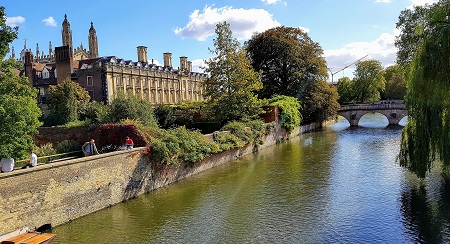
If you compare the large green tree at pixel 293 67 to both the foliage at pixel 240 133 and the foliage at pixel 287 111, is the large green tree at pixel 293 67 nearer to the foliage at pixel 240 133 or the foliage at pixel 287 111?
the foliage at pixel 287 111

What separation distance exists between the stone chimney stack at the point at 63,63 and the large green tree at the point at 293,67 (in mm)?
→ 22968

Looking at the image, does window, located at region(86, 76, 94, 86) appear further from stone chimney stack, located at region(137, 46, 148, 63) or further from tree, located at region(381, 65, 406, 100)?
tree, located at region(381, 65, 406, 100)

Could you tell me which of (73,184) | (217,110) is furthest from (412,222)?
(217,110)

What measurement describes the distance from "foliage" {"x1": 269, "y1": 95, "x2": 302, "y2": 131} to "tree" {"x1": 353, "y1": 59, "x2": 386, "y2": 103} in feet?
131

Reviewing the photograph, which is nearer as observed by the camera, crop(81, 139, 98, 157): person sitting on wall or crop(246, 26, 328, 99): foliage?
crop(81, 139, 98, 157): person sitting on wall

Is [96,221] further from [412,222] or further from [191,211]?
[412,222]

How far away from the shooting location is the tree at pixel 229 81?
113ft

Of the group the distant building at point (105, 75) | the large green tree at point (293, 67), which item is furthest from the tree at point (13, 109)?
the large green tree at point (293, 67)

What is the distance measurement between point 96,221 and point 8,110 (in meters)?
5.42

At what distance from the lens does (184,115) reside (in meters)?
38.8

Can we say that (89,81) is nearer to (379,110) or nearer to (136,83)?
(136,83)

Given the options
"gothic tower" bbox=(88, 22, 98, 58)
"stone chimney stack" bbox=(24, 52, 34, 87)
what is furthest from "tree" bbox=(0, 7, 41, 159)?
"gothic tower" bbox=(88, 22, 98, 58)

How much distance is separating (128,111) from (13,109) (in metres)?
13.7

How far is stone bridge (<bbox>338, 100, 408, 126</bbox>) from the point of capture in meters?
51.6
